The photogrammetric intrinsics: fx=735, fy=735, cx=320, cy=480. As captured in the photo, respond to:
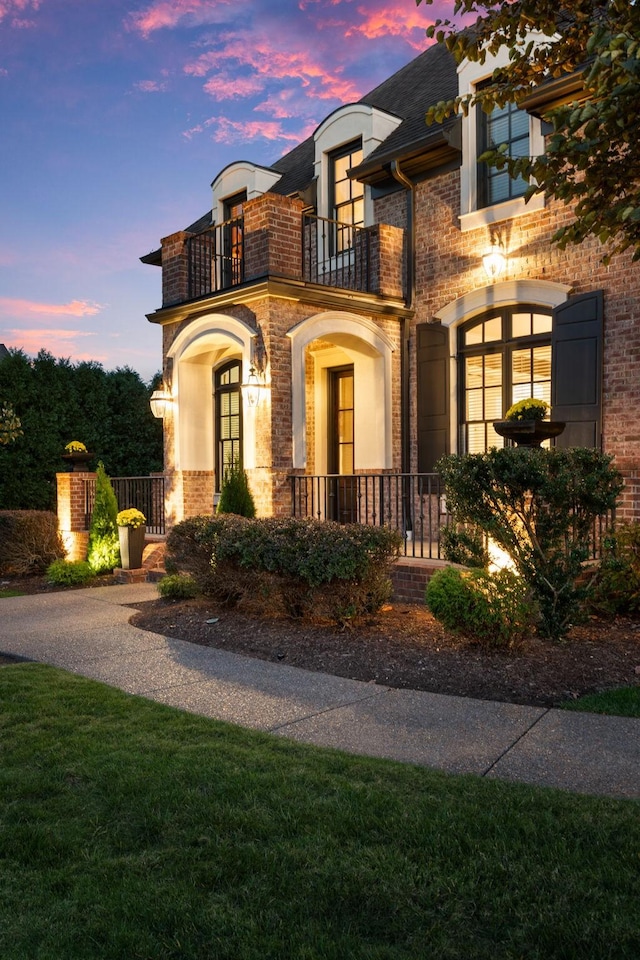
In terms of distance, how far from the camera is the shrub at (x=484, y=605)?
18.1 feet

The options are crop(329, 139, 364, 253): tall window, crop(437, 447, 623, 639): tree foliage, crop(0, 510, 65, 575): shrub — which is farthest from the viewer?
crop(0, 510, 65, 575): shrub

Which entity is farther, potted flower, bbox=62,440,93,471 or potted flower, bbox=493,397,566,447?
potted flower, bbox=62,440,93,471

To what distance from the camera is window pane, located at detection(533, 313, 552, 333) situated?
9.25 m

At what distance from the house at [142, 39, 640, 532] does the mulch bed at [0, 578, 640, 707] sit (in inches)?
87.8

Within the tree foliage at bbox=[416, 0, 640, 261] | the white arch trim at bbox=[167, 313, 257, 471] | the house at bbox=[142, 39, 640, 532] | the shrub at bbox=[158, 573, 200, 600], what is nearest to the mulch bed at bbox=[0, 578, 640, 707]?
the shrub at bbox=[158, 573, 200, 600]

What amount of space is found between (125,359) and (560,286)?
1110 cm

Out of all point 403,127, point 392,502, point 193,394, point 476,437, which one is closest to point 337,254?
point 403,127

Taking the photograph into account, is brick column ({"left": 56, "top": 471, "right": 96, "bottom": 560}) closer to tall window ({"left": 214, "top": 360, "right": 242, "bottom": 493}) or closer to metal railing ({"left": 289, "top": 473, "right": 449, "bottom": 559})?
tall window ({"left": 214, "top": 360, "right": 242, "bottom": 493})

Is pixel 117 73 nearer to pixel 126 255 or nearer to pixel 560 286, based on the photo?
pixel 126 255

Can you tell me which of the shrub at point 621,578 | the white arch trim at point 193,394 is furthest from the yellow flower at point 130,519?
the shrub at point 621,578

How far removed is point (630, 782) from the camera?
11.0ft

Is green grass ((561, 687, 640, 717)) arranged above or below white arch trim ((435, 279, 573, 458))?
below

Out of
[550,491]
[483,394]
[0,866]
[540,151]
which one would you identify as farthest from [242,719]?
[540,151]

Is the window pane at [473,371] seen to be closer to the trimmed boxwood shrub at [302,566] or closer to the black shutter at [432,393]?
the black shutter at [432,393]
